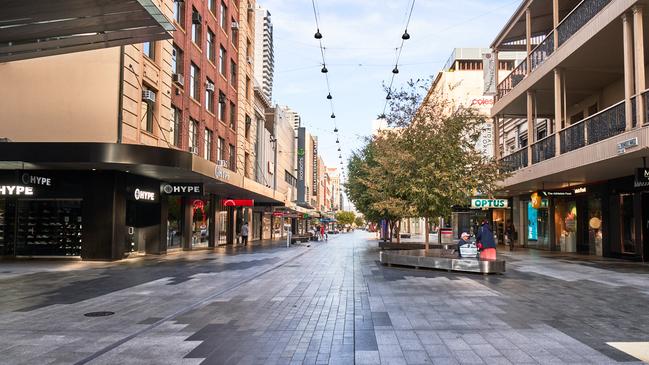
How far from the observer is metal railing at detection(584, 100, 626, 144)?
1745 cm

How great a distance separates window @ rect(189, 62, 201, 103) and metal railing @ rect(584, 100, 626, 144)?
1977 centimetres

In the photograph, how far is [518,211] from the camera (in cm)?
3578

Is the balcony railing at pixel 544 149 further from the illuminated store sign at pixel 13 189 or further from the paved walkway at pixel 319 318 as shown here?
the illuminated store sign at pixel 13 189

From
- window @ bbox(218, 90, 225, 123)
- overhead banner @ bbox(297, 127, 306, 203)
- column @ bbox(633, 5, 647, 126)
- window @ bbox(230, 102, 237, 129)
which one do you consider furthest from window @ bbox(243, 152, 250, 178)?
overhead banner @ bbox(297, 127, 306, 203)

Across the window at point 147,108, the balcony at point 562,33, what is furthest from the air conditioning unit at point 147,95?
the balcony at point 562,33

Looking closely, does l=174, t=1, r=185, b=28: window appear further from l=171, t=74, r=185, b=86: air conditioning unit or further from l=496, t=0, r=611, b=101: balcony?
l=496, t=0, r=611, b=101: balcony

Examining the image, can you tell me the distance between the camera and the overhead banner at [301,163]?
85325mm

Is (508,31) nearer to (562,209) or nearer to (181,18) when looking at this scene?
(562,209)

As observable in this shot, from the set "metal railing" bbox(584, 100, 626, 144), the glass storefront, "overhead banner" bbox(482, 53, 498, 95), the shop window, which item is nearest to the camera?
"metal railing" bbox(584, 100, 626, 144)

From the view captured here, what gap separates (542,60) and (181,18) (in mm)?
17696

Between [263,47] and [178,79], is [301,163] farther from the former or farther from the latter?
[178,79]

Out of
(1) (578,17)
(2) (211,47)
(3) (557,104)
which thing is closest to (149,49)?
(2) (211,47)

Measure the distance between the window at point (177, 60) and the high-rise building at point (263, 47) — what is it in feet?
135

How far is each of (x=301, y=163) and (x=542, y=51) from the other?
65453 mm
